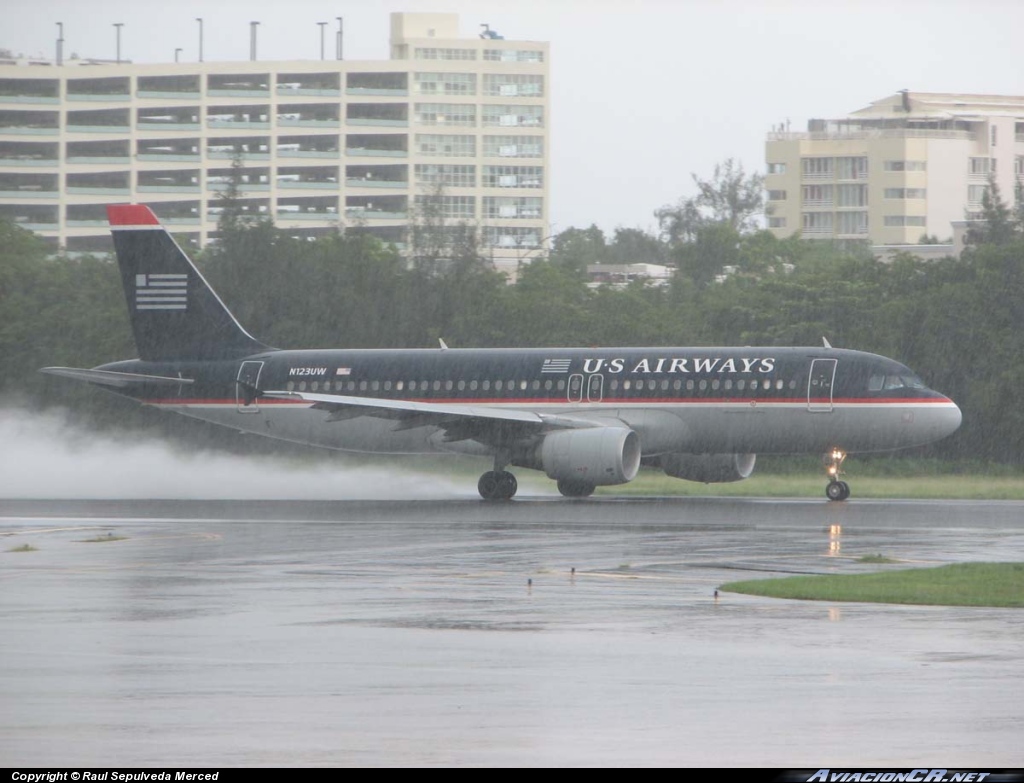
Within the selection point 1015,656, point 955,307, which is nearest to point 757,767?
point 1015,656

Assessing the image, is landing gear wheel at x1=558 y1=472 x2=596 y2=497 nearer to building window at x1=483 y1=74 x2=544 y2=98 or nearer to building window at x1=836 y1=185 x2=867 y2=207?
building window at x1=483 y1=74 x2=544 y2=98

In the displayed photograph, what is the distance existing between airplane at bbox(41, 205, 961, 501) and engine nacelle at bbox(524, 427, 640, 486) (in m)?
0.04

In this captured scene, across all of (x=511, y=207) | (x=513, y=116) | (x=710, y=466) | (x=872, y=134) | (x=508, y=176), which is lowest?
(x=710, y=466)

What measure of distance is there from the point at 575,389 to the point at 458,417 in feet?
10.1

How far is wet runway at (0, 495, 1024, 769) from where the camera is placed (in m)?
10.9

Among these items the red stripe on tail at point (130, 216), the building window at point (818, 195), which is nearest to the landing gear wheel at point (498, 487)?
the red stripe on tail at point (130, 216)

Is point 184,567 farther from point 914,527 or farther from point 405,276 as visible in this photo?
point 405,276

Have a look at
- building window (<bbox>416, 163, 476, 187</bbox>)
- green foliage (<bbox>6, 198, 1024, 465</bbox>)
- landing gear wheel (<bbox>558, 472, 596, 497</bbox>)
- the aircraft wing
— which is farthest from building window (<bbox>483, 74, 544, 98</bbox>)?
the aircraft wing

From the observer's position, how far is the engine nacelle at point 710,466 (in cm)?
4109

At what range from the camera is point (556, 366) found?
41.4m

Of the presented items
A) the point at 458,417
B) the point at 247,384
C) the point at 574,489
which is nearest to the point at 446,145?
the point at 247,384

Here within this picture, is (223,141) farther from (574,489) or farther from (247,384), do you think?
(574,489)

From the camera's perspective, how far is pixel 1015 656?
574 inches

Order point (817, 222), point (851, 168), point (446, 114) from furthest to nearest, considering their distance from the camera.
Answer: point (817, 222) < point (851, 168) < point (446, 114)
